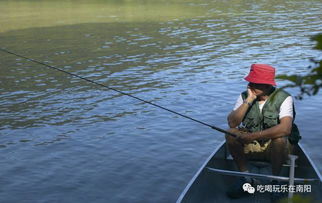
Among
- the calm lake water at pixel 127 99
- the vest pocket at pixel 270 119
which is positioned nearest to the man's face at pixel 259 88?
the vest pocket at pixel 270 119

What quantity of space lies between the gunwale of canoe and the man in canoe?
194mm

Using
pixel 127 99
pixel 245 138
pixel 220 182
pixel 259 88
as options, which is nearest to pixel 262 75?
pixel 259 88

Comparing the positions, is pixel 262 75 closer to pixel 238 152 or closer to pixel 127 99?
pixel 238 152

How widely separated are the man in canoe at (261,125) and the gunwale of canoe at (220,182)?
0.64 ft

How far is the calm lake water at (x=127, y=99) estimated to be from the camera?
9.08m

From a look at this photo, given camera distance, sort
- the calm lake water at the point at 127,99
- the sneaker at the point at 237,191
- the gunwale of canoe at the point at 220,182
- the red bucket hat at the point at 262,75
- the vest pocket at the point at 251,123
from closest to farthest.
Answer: the gunwale of canoe at the point at 220,182, the sneaker at the point at 237,191, the red bucket hat at the point at 262,75, the vest pocket at the point at 251,123, the calm lake water at the point at 127,99

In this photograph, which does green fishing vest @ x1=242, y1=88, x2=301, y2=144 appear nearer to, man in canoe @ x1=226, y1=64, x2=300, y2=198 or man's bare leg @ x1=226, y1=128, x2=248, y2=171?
man in canoe @ x1=226, y1=64, x2=300, y2=198

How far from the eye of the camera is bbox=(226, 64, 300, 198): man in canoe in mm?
6707

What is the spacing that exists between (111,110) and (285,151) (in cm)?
736

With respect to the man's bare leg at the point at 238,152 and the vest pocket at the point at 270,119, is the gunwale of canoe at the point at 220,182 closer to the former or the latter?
the man's bare leg at the point at 238,152

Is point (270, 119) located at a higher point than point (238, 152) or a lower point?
higher

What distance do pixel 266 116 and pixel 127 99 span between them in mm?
8004

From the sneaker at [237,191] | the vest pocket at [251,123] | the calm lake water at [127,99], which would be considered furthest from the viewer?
the calm lake water at [127,99]

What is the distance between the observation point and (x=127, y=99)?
574 inches
